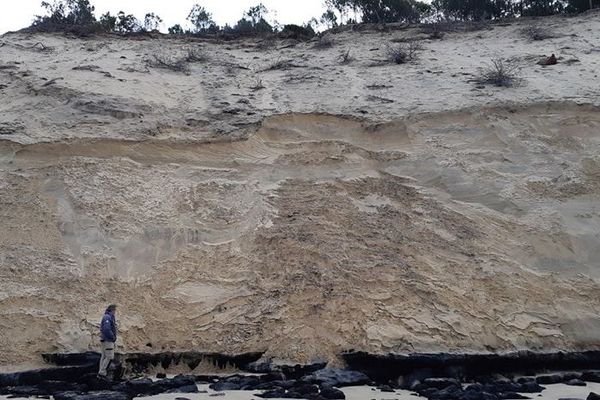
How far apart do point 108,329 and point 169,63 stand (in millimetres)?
7868

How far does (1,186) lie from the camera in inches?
409

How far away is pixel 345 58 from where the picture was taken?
51.0 feet

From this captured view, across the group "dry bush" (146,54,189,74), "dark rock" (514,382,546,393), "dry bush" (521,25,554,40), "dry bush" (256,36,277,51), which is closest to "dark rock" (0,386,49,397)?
"dark rock" (514,382,546,393)

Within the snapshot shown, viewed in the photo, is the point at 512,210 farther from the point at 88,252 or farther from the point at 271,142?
the point at 88,252

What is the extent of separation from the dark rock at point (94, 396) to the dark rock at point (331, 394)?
→ 186 cm

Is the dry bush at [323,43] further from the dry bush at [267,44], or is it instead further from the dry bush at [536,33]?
the dry bush at [536,33]

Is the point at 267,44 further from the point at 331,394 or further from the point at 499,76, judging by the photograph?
the point at 331,394

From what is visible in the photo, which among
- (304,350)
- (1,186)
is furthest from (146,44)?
(304,350)

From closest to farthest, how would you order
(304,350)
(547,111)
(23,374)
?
(23,374)
(304,350)
(547,111)

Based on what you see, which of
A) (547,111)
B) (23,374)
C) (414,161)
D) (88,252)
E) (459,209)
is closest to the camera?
(23,374)

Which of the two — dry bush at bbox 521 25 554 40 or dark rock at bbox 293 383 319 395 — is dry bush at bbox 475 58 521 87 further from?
dark rock at bbox 293 383 319 395

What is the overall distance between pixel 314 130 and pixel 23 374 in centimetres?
615

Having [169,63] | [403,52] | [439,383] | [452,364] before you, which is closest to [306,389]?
[439,383]

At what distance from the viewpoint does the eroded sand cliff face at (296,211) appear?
9.12 meters
